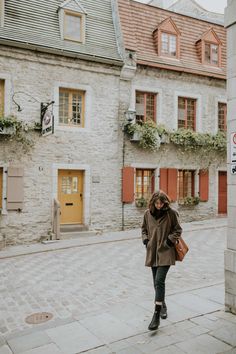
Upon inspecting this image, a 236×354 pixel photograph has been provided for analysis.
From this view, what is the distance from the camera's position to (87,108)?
43.7 ft

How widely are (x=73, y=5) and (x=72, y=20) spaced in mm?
561

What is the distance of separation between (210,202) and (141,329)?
1208cm

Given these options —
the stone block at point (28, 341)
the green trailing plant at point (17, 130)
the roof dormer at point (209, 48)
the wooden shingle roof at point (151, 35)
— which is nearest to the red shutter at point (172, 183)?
the wooden shingle roof at point (151, 35)

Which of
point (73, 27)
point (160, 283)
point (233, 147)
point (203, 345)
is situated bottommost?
point (203, 345)

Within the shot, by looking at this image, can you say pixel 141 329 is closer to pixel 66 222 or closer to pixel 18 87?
pixel 66 222

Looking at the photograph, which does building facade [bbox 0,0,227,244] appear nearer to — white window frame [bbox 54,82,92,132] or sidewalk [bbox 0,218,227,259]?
white window frame [bbox 54,82,92,132]

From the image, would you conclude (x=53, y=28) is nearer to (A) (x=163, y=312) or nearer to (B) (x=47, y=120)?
(B) (x=47, y=120)

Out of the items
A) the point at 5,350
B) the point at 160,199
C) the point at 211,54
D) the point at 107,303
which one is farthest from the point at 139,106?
the point at 5,350

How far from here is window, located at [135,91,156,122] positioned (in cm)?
1470

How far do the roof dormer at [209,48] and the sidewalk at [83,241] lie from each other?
7.92 meters

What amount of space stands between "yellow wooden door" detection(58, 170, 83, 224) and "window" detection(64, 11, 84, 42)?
5.29 metres

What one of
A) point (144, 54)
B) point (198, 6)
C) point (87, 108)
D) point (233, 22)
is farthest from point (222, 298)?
point (198, 6)

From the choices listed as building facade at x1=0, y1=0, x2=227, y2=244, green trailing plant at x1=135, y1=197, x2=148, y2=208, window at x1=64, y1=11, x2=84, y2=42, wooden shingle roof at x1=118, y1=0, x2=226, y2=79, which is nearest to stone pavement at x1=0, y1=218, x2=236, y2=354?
building facade at x1=0, y1=0, x2=227, y2=244

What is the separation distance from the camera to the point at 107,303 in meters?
5.92
